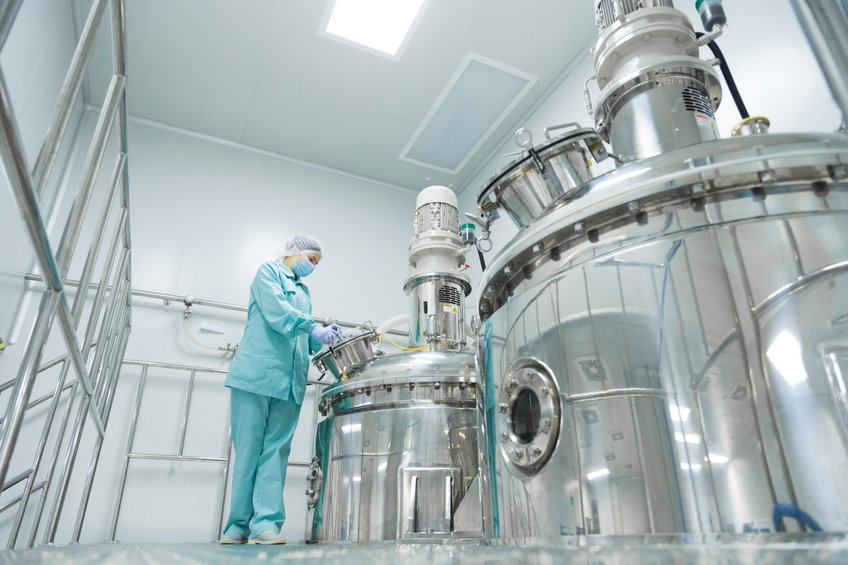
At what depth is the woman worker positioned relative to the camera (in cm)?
181

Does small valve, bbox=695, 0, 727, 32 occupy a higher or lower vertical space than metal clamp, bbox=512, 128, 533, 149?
higher

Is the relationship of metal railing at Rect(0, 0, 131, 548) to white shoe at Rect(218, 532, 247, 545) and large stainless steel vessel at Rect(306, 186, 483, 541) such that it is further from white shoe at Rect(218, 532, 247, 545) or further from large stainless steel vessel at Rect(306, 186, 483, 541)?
large stainless steel vessel at Rect(306, 186, 483, 541)

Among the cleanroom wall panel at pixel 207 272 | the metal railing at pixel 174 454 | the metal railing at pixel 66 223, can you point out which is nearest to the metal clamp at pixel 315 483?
the metal railing at pixel 174 454

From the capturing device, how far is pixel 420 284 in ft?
6.97

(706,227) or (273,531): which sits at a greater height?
(706,227)

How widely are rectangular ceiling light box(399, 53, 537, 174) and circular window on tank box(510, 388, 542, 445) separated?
2.33 meters

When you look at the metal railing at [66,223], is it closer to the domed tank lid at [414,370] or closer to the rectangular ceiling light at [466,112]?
the domed tank lid at [414,370]

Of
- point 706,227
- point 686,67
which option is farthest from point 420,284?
point 706,227

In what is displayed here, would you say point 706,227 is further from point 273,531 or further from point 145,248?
point 145,248

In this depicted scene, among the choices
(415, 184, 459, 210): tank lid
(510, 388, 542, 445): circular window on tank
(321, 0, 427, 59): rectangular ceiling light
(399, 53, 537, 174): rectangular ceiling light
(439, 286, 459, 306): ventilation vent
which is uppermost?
(321, 0, 427, 59): rectangular ceiling light

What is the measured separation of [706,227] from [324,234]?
2.80 metres

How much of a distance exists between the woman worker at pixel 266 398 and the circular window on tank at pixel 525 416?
46.6 inches

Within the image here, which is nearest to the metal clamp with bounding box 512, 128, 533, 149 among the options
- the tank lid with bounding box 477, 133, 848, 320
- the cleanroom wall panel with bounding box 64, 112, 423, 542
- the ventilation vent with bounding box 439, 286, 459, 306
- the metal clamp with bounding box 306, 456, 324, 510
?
the tank lid with bounding box 477, 133, 848, 320

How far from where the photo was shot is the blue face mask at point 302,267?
232cm
